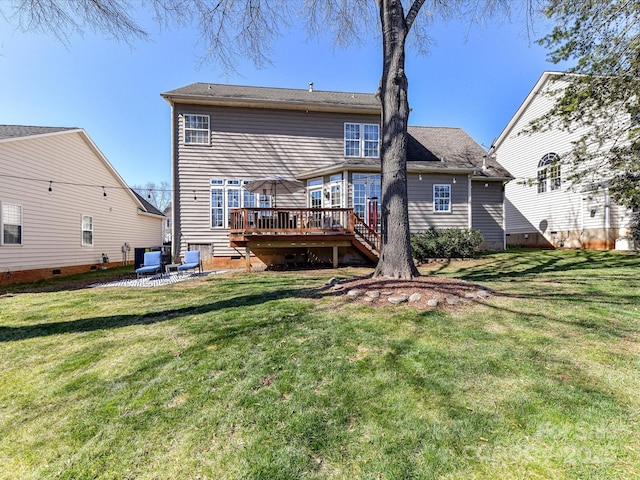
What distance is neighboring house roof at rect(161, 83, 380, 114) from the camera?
38.7 ft

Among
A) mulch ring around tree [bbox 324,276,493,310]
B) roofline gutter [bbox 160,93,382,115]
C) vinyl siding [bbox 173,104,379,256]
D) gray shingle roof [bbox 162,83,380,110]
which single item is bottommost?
mulch ring around tree [bbox 324,276,493,310]

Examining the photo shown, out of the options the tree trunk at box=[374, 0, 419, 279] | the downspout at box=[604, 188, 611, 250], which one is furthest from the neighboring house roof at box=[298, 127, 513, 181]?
the tree trunk at box=[374, 0, 419, 279]

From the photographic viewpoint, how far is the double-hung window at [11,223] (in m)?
9.27

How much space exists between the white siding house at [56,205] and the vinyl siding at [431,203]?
577 inches

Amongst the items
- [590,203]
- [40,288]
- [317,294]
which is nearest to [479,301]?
[317,294]

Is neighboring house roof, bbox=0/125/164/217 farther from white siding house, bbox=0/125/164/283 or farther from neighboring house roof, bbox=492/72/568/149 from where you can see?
neighboring house roof, bbox=492/72/568/149

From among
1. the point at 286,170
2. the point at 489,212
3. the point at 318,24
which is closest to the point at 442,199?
the point at 489,212

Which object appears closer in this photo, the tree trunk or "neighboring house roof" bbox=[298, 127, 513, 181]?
the tree trunk

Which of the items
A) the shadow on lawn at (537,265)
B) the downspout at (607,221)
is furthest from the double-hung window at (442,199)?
the downspout at (607,221)

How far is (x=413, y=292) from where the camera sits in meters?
5.17

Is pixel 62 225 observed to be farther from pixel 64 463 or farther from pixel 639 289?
pixel 639 289

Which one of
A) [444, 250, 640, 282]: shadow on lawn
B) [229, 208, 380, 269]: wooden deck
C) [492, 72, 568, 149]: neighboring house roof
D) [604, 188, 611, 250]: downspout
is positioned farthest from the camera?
[492, 72, 568, 149]: neighboring house roof

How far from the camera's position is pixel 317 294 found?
5.82 meters

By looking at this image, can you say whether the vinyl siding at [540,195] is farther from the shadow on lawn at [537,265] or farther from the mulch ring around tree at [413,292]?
the mulch ring around tree at [413,292]
